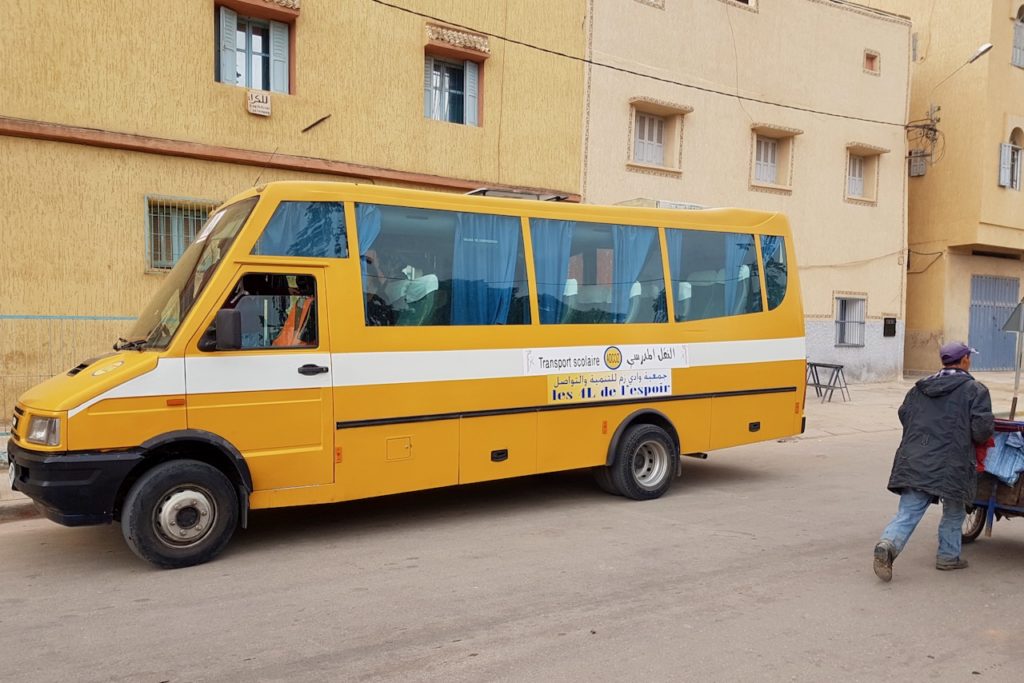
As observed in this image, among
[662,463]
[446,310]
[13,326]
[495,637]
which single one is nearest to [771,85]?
[662,463]

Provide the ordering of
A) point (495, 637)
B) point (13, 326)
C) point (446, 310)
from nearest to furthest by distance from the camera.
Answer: point (495, 637) < point (446, 310) < point (13, 326)

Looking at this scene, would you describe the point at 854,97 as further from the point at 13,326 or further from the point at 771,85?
the point at 13,326

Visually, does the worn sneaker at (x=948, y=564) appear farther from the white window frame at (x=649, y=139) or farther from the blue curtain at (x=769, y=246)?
the white window frame at (x=649, y=139)

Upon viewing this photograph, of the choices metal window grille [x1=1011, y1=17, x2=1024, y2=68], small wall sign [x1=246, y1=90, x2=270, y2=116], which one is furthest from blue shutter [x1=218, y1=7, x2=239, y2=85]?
metal window grille [x1=1011, y1=17, x2=1024, y2=68]

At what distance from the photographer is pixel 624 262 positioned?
26.3ft

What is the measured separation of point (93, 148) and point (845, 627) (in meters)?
10.8

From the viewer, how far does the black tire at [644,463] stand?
7980 mm

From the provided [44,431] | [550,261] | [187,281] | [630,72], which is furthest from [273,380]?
[630,72]

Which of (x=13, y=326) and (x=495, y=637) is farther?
(x=13, y=326)

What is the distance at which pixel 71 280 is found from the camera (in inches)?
427

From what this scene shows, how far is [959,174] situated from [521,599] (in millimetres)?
22305

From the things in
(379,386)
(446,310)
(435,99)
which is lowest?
(379,386)

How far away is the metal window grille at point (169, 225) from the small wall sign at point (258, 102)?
1.53 metres

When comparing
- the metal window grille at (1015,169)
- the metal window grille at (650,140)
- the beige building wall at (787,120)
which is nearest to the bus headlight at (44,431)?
the beige building wall at (787,120)
